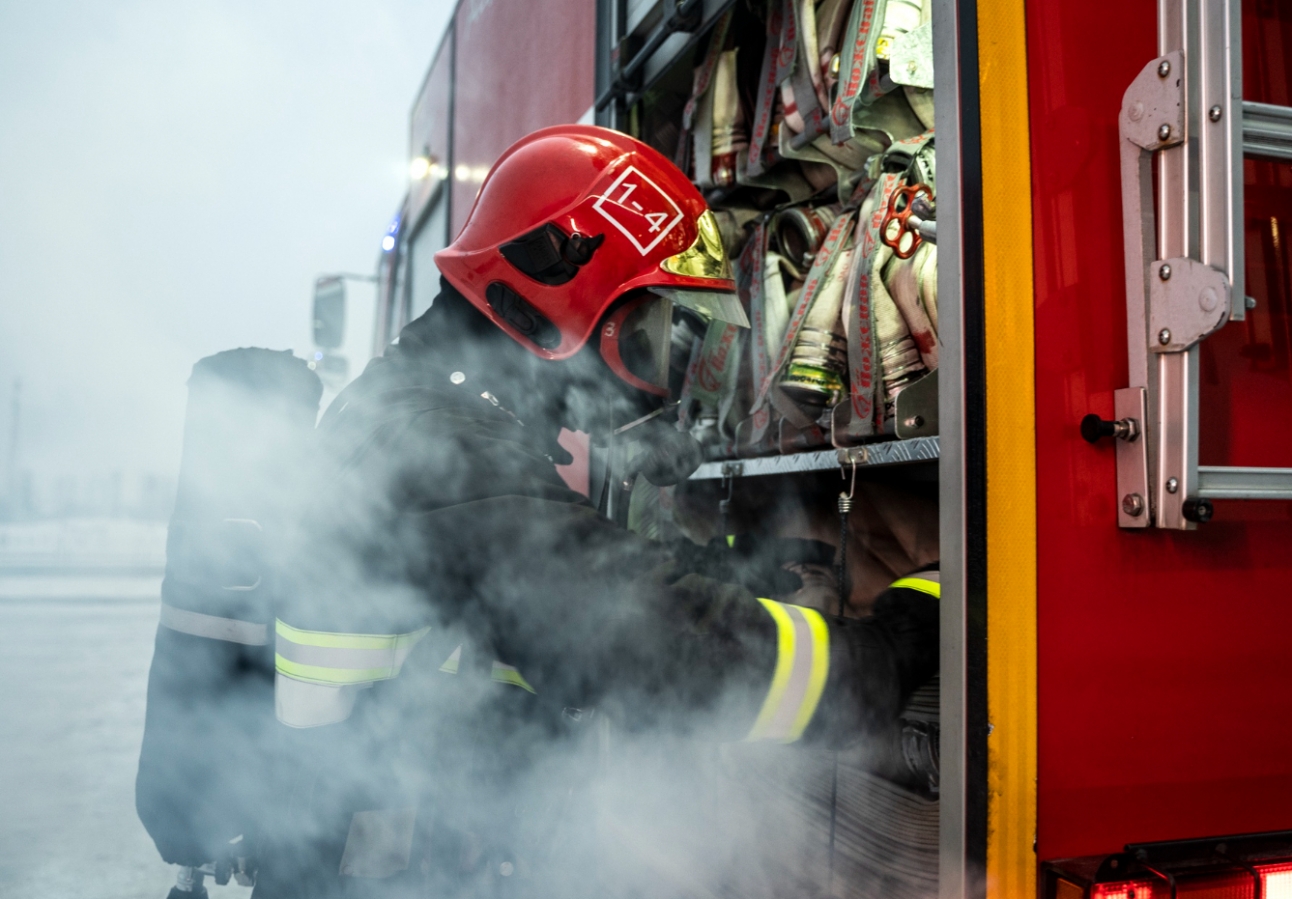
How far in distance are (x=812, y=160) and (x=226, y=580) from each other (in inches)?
68.2

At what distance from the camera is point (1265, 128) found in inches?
40.3

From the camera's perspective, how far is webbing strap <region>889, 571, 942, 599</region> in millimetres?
1421

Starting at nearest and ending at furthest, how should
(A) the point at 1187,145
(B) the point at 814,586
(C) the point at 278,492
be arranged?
(A) the point at 1187,145 → (C) the point at 278,492 → (B) the point at 814,586

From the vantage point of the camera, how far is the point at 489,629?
4.23ft

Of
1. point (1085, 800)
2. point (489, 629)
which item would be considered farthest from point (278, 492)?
point (1085, 800)

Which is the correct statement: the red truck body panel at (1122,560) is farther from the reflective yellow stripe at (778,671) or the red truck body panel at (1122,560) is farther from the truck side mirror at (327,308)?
the truck side mirror at (327,308)

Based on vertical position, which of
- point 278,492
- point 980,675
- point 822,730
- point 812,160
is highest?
point 812,160

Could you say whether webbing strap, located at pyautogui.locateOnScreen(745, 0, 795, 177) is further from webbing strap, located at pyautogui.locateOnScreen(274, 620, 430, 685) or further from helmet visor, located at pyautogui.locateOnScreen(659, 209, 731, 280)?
webbing strap, located at pyautogui.locateOnScreen(274, 620, 430, 685)

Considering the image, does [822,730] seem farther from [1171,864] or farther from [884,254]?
[884,254]

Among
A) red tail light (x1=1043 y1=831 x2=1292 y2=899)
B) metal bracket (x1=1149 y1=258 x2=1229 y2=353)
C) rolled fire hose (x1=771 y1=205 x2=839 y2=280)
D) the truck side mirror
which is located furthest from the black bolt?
the truck side mirror

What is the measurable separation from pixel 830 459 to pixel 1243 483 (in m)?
0.88

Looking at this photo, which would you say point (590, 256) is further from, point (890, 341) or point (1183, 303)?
point (1183, 303)

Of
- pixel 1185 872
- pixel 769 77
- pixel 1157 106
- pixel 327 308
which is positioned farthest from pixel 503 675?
pixel 769 77

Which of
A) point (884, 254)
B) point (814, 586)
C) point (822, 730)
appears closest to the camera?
point (822, 730)
